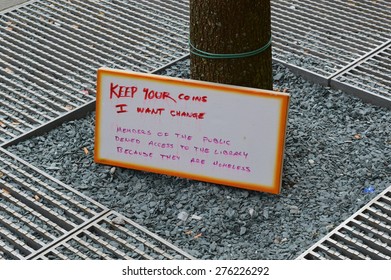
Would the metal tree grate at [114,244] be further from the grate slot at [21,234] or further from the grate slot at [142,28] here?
the grate slot at [142,28]

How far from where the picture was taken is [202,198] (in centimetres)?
403

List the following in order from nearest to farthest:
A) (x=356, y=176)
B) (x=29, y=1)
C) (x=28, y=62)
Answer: (x=356, y=176) < (x=28, y=62) < (x=29, y=1)

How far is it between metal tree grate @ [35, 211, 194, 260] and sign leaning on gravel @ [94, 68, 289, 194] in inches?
15.1

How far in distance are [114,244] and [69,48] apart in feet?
6.36

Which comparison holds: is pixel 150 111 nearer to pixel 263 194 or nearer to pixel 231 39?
pixel 231 39

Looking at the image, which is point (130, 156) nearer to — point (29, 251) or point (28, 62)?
point (29, 251)

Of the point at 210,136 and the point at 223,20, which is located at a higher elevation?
the point at 223,20

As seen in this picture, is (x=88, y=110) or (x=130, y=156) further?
(x=88, y=110)

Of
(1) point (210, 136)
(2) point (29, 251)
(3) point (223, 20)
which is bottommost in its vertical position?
(2) point (29, 251)

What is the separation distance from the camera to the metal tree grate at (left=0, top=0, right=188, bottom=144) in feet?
15.9

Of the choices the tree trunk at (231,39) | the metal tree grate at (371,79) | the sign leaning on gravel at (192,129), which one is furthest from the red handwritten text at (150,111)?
the metal tree grate at (371,79)

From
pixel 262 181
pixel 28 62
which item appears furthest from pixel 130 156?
pixel 28 62

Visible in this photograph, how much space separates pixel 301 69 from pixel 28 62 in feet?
5.28

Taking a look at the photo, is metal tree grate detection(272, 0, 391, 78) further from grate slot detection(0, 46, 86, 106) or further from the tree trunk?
grate slot detection(0, 46, 86, 106)
